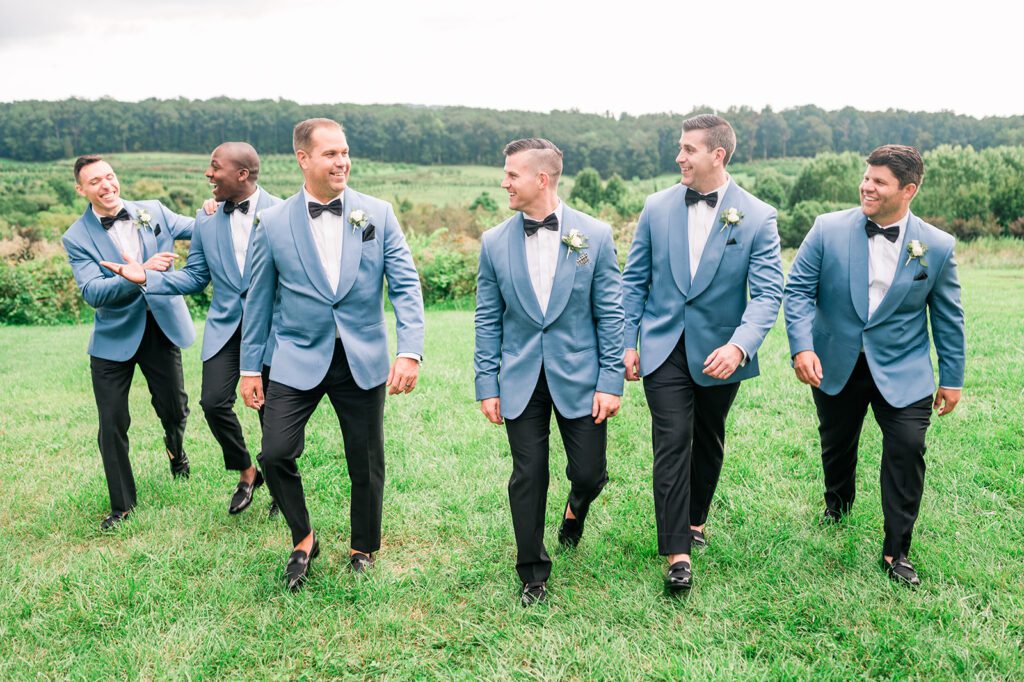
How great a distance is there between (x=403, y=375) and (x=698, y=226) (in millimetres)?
1868

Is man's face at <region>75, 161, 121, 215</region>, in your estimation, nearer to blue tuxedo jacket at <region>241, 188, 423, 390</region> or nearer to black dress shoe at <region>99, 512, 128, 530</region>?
blue tuxedo jacket at <region>241, 188, 423, 390</region>

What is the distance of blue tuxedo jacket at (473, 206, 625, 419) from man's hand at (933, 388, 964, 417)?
188 cm

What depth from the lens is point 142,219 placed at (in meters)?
5.51

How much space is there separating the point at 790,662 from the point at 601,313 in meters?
1.93

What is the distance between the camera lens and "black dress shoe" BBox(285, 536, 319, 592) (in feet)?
14.2

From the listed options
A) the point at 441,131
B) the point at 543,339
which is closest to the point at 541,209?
the point at 543,339

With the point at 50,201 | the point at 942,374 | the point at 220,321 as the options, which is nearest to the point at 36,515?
the point at 220,321

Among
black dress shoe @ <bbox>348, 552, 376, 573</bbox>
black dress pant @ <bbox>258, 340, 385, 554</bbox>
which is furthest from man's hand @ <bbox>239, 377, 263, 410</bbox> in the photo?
black dress shoe @ <bbox>348, 552, 376, 573</bbox>

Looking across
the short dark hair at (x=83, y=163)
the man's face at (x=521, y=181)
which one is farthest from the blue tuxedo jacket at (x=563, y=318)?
the short dark hair at (x=83, y=163)

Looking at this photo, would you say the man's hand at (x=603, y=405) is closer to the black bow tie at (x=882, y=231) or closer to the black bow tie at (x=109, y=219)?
the black bow tie at (x=882, y=231)

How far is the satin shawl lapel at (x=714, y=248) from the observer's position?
421 centimetres

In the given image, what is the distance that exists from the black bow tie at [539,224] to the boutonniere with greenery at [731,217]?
942 mm

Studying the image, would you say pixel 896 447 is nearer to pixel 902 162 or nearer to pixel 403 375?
pixel 902 162

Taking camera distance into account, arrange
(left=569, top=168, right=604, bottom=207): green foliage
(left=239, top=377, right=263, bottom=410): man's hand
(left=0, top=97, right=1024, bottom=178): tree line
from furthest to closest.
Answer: (left=0, top=97, right=1024, bottom=178): tree line < (left=569, top=168, right=604, bottom=207): green foliage < (left=239, top=377, right=263, bottom=410): man's hand
